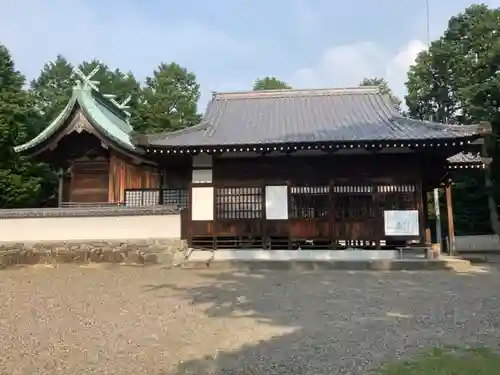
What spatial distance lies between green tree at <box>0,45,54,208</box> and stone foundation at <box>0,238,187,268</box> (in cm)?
1204

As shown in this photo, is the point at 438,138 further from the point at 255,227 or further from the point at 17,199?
the point at 17,199

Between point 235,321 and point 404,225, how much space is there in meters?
7.77

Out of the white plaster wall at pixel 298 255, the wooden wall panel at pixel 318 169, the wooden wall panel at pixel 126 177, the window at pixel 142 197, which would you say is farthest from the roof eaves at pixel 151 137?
the white plaster wall at pixel 298 255

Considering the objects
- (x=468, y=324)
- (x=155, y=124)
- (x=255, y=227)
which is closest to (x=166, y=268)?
(x=255, y=227)

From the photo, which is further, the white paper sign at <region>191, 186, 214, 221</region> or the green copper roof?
the green copper roof

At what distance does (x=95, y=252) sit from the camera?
42.7 ft

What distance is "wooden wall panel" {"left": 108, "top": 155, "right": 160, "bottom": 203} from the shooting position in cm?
1720

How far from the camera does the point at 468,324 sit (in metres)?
6.63

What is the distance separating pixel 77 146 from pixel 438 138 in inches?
490

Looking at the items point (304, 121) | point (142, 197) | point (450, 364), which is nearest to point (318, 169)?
point (304, 121)

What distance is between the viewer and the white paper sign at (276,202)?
1369 cm

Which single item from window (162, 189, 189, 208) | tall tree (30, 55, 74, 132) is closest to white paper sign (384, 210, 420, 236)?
window (162, 189, 189, 208)

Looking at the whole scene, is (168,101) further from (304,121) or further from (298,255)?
(298,255)

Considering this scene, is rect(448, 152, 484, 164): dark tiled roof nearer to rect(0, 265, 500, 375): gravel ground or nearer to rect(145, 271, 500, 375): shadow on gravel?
rect(145, 271, 500, 375): shadow on gravel
